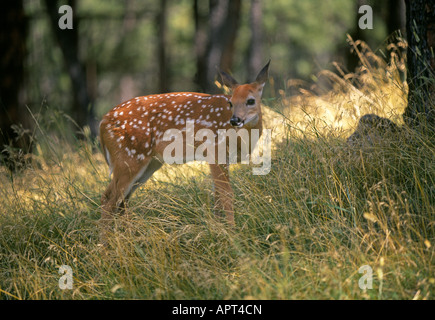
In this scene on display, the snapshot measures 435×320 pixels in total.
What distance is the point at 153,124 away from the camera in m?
5.28

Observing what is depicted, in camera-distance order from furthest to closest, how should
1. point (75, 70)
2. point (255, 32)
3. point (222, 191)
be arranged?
point (255, 32), point (75, 70), point (222, 191)

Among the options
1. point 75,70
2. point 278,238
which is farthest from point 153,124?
point 75,70

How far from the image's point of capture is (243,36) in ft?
82.5

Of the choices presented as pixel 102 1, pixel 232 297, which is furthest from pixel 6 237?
pixel 102 1

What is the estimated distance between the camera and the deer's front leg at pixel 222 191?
453 cm

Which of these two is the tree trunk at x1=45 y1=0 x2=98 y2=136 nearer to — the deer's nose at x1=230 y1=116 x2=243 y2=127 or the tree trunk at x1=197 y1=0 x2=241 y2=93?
the tree trunk at x1=197 y1=0 x2=241 y2=93

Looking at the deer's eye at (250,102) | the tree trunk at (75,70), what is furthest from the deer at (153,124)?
the tree trunk at (75,70)

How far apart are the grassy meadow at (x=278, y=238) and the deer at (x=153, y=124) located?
259 mm

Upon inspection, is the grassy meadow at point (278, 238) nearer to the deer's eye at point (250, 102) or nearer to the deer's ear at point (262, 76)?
the deer's eye at point (250, 102)

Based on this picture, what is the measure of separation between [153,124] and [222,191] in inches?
42.6

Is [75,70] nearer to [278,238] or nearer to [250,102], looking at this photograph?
[250,102]

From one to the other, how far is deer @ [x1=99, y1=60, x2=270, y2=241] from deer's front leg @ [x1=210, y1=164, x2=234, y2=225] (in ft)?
0.03

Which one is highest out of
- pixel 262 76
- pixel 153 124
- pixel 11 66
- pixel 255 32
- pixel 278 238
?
pixel 255 32
